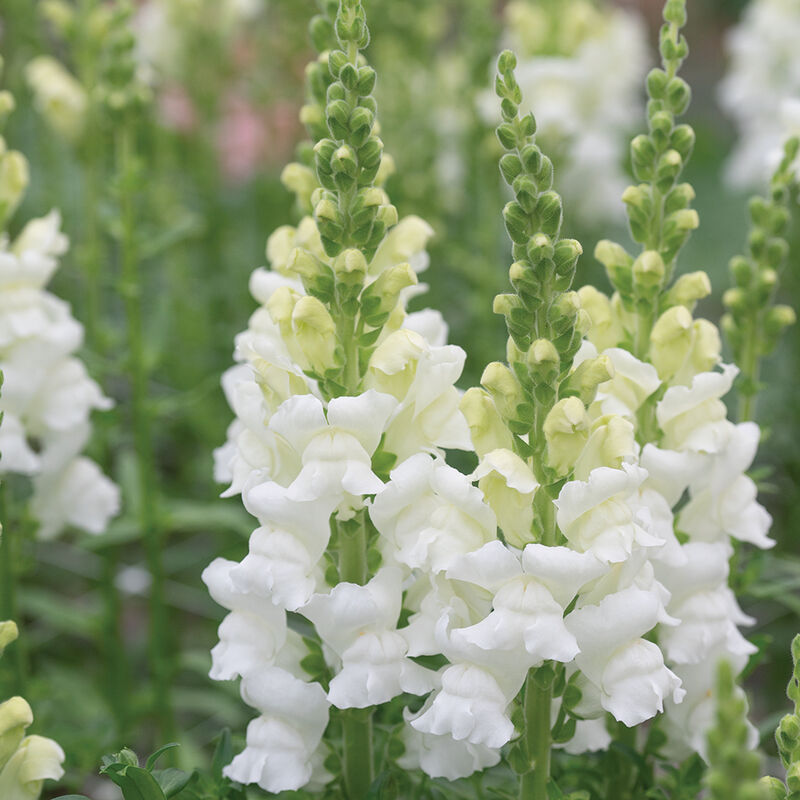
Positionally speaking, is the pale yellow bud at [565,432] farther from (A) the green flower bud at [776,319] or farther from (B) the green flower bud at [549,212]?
(A) the green flower bud at [776,319]

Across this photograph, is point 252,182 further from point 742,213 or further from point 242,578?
point 242,578

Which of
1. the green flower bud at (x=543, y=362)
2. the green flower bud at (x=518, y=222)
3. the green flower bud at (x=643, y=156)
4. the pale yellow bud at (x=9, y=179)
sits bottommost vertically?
the green flower bud at (x=543, y=362)

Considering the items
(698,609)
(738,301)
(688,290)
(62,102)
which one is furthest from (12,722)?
(62,102)

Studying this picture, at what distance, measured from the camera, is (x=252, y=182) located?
10.6 ft

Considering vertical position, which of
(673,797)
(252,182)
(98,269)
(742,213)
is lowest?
(673,797)

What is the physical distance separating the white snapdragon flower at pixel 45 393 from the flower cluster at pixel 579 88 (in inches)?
50.8

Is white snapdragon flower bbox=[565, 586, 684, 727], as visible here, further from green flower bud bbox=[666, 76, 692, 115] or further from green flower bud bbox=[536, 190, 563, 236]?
green flower bud bbox=[666, 76, 692, 115]

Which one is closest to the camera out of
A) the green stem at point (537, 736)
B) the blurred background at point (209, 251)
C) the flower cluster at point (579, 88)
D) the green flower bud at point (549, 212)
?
the green flower bud at point (549, 212)

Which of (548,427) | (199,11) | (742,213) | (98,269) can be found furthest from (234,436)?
(742,213)

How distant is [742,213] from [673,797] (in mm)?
3115

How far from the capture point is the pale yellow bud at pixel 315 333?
41.8 inches

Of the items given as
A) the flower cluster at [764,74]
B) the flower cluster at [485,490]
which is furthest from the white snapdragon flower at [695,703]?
the flower cluster at [764,74]

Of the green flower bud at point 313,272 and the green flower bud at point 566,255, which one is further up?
the green flower bud at point 313,272

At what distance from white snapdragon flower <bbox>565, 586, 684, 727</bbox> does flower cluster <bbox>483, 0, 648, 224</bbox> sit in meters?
1.65
